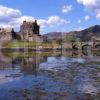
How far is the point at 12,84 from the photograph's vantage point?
4850cm

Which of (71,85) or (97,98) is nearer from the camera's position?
(97,98)

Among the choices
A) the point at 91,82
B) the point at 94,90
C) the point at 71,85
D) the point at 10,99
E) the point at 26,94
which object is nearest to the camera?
the point at 10,99

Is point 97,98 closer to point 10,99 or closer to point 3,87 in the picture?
point 10,99

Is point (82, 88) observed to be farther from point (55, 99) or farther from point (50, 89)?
point (55, 99)

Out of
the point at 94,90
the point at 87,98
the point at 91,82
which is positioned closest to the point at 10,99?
the point at 87,98

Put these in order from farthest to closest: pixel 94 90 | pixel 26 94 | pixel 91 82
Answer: pixel 91 82
pixel 94 90
pixel 26 94

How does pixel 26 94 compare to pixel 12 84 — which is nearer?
pixel 26 94

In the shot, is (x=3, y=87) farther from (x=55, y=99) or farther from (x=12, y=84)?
(x=55, y=99)

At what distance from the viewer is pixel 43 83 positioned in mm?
49812

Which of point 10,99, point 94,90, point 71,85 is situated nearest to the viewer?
point 10,99

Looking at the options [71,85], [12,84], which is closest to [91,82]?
[71,85]

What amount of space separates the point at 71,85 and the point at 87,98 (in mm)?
10564

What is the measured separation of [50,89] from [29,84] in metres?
5.43

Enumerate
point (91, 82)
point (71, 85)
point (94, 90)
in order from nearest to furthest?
point (94, 90)
point (71, 85)
point (91, 82)
